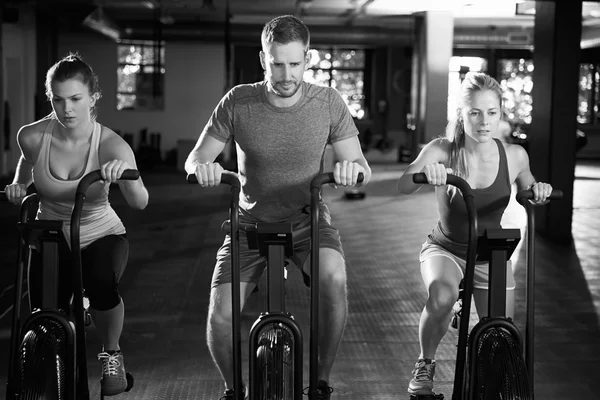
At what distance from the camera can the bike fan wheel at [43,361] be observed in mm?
2244

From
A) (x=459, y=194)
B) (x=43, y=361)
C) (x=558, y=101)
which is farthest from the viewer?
(x=558, y=101)

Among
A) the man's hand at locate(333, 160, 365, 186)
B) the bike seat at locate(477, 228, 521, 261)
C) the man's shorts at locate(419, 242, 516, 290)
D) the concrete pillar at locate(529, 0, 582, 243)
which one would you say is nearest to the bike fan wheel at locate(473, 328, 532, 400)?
the bike seat at locate(477, 228, 521, 261)

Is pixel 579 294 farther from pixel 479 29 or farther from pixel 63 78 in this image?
pixel 479 29

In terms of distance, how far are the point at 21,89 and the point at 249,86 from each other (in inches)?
461

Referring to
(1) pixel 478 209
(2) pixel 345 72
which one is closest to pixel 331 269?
(1) pixel 478 209

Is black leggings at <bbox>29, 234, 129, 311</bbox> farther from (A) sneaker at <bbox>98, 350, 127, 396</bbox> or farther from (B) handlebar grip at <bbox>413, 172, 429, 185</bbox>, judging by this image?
(B) handlebar grip at <bbox>413, 172, 429, 185</bbox>

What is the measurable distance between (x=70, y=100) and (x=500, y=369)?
1471 millimetres

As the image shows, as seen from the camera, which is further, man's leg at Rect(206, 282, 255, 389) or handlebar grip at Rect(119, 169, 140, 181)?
man's leg at Rect(206, 282, 255, 389)

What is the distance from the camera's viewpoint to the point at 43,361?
227 cm

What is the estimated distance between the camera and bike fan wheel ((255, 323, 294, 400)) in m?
2.30

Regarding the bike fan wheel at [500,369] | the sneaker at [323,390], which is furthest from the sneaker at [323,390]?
the bike fan wheel at [500,369]

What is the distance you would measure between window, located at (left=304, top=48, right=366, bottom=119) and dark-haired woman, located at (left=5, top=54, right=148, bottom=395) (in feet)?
58.3

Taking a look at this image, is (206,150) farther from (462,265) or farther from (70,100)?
(462,265)

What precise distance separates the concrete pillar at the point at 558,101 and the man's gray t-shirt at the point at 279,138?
5150 millimetres
